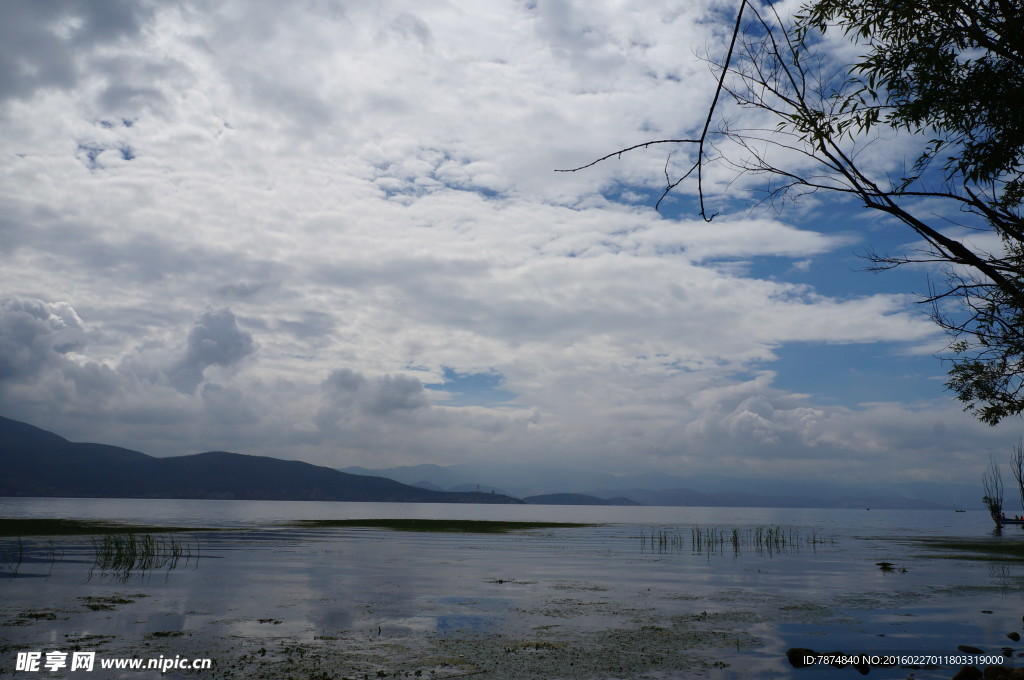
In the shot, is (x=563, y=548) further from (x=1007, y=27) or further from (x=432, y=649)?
(x=1007, y=27)

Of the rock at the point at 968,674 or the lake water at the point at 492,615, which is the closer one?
the rock at the point at 968,674

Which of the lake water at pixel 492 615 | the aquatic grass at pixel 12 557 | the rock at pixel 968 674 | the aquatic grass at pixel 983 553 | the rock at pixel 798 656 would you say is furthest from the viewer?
the aquatic grass at pixel 983 553

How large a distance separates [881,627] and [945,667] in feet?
17.1

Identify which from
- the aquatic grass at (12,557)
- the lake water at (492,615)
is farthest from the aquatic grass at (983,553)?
the aquatic grass at (12,557)

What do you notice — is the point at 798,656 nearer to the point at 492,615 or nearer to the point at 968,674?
the point at 968,674

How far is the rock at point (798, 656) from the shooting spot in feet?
51.8

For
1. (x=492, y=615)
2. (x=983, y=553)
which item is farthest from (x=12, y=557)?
(x=983, y=553)

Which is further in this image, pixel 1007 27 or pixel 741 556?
pixel 741 556

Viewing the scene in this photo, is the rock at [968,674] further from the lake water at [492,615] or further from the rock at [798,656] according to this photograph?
the rock at [798,656]

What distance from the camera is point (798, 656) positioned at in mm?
16031

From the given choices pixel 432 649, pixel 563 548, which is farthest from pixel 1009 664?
pixel 563 548

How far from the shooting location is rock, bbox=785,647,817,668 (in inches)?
621

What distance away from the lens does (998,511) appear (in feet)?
354

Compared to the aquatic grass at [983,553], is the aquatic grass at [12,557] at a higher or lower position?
higher
